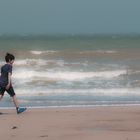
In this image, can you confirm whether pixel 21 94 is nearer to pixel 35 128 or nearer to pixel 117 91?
pixel 117 91

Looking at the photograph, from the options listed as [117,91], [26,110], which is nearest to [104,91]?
[117,91]

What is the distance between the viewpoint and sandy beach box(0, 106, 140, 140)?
316 inches

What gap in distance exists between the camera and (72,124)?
9.09 m

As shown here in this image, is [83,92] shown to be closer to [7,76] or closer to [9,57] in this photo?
[7,76]

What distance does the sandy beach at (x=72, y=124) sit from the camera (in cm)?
803

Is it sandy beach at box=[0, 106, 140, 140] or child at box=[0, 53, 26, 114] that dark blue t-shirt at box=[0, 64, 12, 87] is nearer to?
child at box=[0, 53, 26, 114]

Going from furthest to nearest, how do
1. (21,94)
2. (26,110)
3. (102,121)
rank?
(21,94)
(26,110)
(102,121)

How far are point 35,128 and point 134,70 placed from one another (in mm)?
12662

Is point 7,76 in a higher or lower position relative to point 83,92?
higher

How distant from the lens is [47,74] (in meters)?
19.9

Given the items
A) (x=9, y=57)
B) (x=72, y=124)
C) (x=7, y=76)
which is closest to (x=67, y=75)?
(x=7, y=76)

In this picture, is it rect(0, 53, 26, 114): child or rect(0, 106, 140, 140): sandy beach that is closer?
rect(0, 106, 140, 140): sandy beach

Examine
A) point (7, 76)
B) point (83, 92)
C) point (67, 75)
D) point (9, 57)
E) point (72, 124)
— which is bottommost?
point (72, 124)

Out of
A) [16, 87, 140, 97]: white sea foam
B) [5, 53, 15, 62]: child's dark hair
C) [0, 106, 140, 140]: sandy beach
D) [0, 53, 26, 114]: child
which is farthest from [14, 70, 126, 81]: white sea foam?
[5, 53, 15, 62]: child's dark hair
